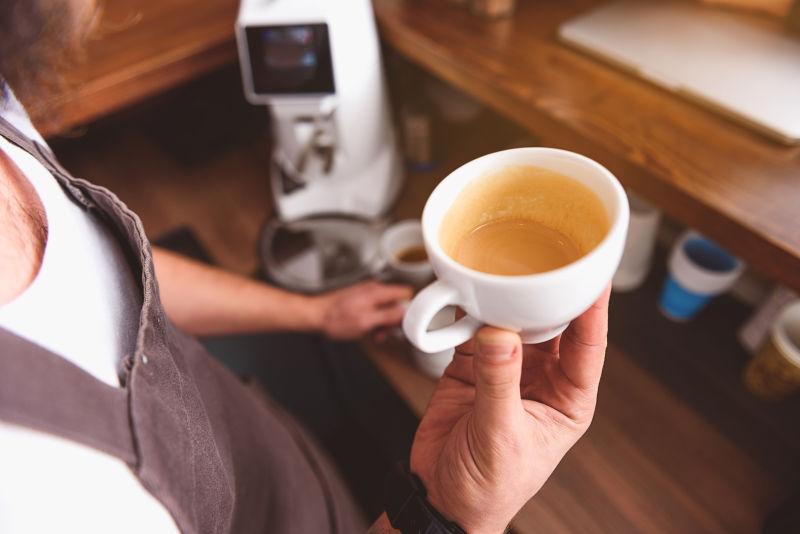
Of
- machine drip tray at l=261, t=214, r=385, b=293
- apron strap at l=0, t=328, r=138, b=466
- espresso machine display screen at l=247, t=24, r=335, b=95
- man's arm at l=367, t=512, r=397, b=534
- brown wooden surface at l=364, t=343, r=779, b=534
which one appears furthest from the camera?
machine drip tray at l=261, t=214, r=385, b=293

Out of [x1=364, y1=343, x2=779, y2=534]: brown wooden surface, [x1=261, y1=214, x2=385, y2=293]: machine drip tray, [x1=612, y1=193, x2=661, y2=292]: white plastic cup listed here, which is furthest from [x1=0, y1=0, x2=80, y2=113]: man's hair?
[x1=612, y1=193, x2=661, y2=292]: white plastic cup

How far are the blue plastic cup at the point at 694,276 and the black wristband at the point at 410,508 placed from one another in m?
0.63

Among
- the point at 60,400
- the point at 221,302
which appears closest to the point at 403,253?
the point at 221,302

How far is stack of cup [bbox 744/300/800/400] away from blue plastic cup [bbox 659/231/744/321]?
11 centimetres

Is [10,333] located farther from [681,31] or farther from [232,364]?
[681,31]

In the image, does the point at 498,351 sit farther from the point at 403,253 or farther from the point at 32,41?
the point at 32,41

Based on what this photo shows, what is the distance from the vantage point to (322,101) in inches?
42.4

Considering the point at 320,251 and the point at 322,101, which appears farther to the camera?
the point at 320,251

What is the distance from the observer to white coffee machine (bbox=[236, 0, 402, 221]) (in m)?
1.00

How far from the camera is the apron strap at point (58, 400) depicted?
0.39 m

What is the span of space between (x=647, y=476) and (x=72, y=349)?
78 cm

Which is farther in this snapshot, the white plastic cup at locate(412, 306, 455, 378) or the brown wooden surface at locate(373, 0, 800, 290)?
the white plastic cup at locate(412, 306, 455, 378)

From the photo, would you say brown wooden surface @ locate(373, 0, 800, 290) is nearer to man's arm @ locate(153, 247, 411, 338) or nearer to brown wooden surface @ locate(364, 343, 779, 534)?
brown wooden surface @ locate(364, 343, 779, 534)

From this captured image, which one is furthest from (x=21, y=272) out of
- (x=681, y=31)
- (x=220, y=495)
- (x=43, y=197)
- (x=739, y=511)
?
(x=681, y=31)
